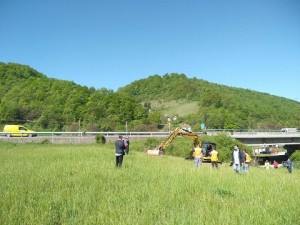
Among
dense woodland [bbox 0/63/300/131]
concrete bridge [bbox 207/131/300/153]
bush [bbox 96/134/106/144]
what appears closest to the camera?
bush [bbox 96/134/106/144]

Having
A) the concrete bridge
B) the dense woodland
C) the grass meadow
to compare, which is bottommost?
the grass meadow

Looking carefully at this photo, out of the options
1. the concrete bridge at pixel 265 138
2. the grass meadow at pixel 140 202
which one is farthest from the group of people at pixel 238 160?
the concrete bridge at pixel 265 138

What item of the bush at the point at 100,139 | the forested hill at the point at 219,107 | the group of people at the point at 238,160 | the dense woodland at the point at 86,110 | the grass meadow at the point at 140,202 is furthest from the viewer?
the forested hill at the point at 219,107

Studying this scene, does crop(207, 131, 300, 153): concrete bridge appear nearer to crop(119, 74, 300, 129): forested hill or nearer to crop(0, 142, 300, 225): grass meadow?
crop(119, 74, 300, 129): forested hill

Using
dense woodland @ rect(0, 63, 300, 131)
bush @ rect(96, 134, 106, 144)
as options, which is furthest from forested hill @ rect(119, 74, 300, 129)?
bush @ rect(96, 134, 106, 144)

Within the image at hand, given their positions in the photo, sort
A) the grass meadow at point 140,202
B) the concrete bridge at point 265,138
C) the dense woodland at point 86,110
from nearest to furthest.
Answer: the grass meadow at point 140,202, the concrete bridge at point 265,138, the dense woodland at point 86,110

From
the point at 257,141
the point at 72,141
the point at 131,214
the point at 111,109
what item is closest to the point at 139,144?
the point at 72,141

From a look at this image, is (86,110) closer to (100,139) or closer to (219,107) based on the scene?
(219,107)

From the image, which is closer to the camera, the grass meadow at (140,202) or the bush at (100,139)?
the grass meadow at (140,202)

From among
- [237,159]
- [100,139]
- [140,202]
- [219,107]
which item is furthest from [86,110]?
[140,202]

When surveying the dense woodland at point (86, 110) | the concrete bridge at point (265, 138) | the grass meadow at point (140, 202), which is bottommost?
the grass meadow at point (140, 202)

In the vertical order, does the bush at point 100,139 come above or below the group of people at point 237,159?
above

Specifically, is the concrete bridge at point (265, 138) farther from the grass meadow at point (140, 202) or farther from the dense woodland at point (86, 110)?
the grass meadow at point (140, 202)

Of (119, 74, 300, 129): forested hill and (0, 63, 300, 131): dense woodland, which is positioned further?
(119, 74, 300, 129): forested hill
